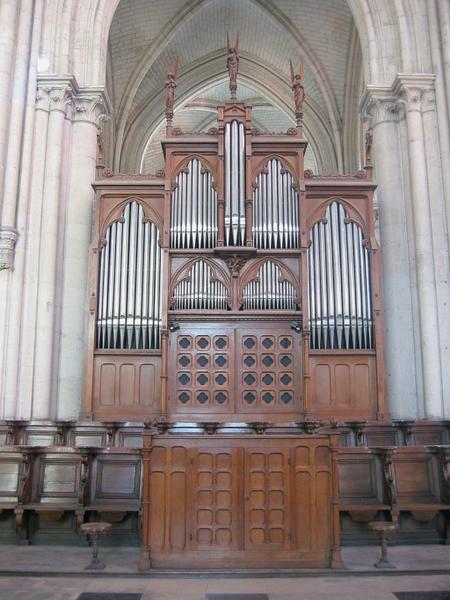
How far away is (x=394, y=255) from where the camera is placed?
1327 cm

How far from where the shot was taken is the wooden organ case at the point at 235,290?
12453 millimetres

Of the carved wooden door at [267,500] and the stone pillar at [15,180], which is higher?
the stone pillar at [15,180]

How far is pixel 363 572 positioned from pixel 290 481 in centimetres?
123

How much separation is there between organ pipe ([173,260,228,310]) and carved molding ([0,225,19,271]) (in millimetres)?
3083

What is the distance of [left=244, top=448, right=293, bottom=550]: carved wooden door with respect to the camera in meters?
7.50

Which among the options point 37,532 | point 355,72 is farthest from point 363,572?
point 355,72

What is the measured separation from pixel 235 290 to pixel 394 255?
3.27m

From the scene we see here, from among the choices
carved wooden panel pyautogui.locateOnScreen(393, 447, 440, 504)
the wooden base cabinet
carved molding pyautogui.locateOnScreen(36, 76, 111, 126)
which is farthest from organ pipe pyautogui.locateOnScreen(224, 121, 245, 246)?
the wooden base cabinet

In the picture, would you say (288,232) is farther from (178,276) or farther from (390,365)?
(390,365)

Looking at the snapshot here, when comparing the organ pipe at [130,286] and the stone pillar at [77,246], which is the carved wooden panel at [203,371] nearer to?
the organ pipe at [130,286]

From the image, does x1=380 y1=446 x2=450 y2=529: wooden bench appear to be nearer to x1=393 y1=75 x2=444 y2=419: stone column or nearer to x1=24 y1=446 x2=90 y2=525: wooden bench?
x1=393 y1=75 x2=444 y2=419: stone column

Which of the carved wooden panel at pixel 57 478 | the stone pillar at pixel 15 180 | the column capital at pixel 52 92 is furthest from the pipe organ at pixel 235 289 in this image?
the carved wooden panel at pixel 57 478

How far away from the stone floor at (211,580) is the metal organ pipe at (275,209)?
21.2 feet

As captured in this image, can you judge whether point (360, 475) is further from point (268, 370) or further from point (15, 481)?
point (15, 481)
